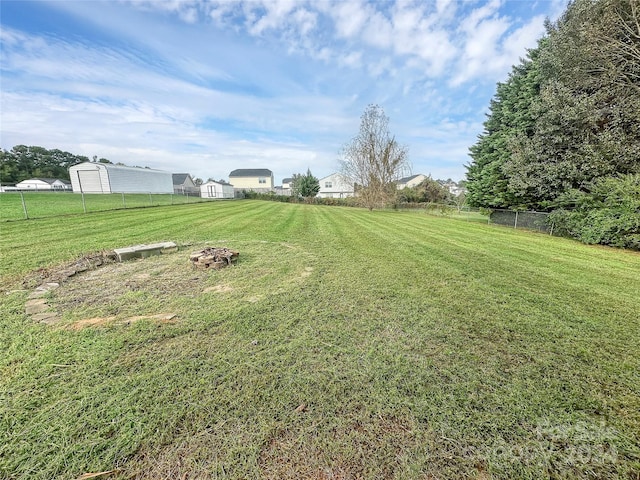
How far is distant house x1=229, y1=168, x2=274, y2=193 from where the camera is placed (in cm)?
5122

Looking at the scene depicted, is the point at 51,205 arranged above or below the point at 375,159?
below

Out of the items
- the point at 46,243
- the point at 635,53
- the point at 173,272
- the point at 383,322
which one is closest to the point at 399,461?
the point at 383,322

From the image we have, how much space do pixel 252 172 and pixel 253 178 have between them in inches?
60.8

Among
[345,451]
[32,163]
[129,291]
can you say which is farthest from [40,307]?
[32,163]

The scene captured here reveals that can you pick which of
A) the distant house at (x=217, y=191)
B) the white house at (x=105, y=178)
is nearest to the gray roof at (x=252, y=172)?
the distant house at (x=217, y=191)

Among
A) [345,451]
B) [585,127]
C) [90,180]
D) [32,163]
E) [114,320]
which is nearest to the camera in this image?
[345,451]

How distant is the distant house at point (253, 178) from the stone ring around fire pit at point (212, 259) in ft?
158

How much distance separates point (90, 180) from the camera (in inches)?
1067

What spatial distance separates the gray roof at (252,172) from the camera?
51.2 meters

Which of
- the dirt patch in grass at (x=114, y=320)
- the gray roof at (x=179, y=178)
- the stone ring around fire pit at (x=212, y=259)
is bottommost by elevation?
the dirt patch in grass at (x=114, y=320)

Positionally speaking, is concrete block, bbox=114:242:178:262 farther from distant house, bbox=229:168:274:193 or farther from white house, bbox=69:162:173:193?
distant house, bbox=229:168:274:193

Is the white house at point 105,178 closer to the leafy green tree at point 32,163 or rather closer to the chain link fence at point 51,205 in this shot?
the chain link fence at point 51,205

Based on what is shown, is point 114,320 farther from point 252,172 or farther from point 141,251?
point 252,172

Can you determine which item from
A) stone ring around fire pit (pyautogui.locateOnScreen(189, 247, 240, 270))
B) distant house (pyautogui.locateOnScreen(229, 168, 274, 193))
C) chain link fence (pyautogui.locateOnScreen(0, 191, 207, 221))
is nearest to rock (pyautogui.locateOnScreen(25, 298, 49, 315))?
stone ring around fire pit (pyautogui.locateOnScreen(189, 247, 240, 270))
